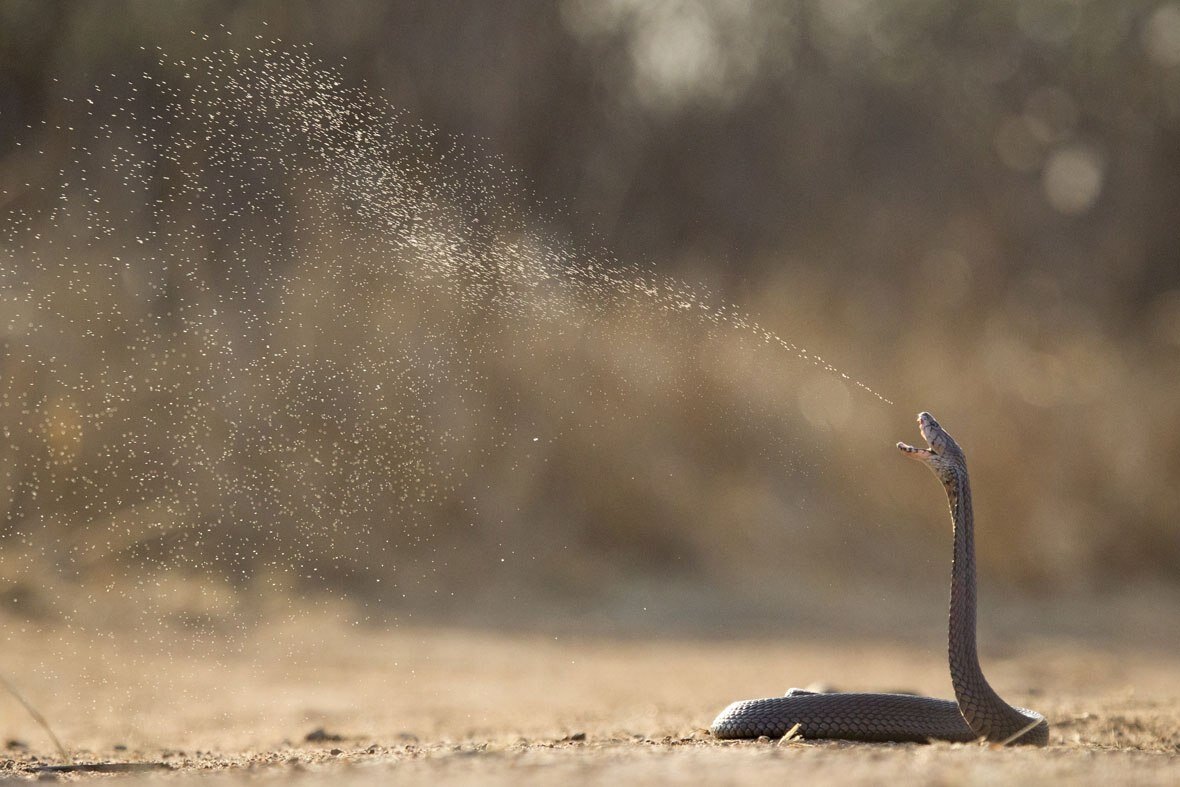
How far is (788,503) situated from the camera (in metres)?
14.9

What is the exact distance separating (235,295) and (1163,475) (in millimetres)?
9785

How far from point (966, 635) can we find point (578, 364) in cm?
928

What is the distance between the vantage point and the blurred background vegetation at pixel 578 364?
40.0 feet

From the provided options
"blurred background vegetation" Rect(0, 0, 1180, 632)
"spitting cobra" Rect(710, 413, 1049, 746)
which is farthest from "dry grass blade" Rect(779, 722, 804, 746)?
"blurred background vegetation" Rect(0, 0, 1180, 632)

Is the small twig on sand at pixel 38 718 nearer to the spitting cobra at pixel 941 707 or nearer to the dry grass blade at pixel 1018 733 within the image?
the spitting cobra at pixel 941 707

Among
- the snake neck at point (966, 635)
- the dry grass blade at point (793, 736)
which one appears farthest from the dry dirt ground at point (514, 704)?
the snake neck at point (966, 635)

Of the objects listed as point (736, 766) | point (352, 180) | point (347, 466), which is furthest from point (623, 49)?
point (736, 766)

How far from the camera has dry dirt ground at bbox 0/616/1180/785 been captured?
4234 millimetres

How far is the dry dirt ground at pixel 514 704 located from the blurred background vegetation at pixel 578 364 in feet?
4.90

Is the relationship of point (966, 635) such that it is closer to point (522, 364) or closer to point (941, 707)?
point (941, 707)

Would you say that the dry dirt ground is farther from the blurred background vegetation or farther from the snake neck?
the blurred background vegetation

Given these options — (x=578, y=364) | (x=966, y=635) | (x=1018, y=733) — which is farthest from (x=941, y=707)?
(x=578, y=364)

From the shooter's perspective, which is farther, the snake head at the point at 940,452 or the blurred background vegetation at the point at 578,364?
the blurred background vegetation at the point at 578,364

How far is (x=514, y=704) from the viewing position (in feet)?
27.5
